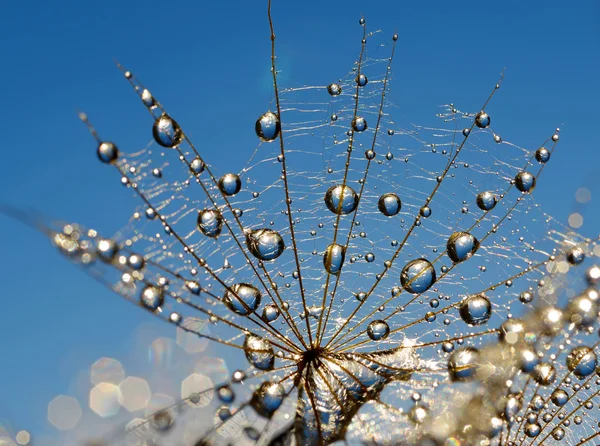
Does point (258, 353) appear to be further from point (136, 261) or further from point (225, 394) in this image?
point (136, 261)

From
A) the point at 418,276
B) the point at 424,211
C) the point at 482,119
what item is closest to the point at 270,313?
the point at 418,276

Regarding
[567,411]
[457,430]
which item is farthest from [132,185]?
[567,411]

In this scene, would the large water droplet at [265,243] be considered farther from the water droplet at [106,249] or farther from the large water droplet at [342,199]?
the water droplet at [106,249]

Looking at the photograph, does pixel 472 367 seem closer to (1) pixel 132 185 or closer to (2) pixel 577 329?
(2) pixel 577 329

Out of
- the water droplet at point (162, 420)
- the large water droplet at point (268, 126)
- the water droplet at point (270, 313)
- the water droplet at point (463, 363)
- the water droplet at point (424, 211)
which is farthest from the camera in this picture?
the water droplet at point (424, 211)

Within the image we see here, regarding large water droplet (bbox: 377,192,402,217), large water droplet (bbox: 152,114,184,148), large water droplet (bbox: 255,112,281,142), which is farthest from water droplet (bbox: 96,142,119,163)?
large water droplet (bbox: 377,192,402,217)

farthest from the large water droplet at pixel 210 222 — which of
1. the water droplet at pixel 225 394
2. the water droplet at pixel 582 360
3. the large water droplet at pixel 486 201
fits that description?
the water droplet at pixel 582 360
